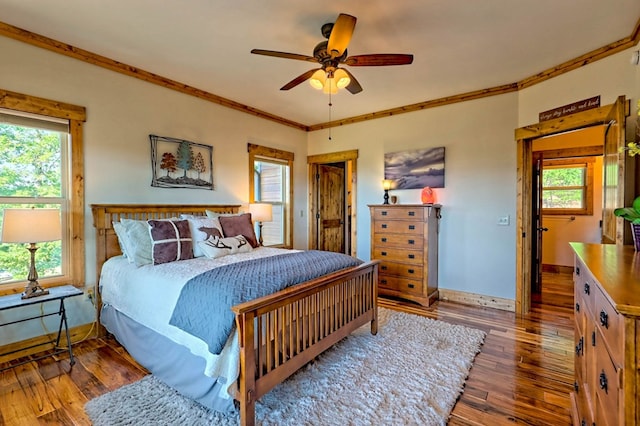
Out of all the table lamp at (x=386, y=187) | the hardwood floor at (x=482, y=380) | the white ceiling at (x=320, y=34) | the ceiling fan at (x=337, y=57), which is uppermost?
the white ceiling at (x=320, y=34)

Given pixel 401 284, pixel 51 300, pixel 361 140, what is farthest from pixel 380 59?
pixel 51 300

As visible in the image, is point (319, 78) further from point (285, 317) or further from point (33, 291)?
point (33, 291)

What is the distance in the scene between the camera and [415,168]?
4301 millimetres

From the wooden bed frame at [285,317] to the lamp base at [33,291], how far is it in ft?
1.67

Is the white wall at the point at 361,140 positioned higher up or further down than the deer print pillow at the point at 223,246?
higher up

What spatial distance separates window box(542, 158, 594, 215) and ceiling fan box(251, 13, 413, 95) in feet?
15.4

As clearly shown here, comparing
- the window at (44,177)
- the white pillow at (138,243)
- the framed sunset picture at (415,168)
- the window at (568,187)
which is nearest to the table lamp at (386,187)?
the framed sunset picture at (415,168)

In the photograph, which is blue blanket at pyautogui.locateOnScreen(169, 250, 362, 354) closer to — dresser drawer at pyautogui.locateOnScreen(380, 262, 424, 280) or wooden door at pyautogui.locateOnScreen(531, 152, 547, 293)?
dresser drawer at pyautogui.locateOnScreen(380, 262, 424, 280)

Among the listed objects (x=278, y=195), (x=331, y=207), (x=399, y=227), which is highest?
(x=278, y=195)

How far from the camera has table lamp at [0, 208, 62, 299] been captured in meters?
2.15

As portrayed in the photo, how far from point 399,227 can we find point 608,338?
9.70 ft

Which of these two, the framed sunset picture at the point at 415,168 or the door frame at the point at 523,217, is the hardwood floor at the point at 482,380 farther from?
the framed sunset picture at the point at 415,168

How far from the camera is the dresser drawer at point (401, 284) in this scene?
3.86 metres

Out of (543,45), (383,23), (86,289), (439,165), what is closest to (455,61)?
(543,45)
